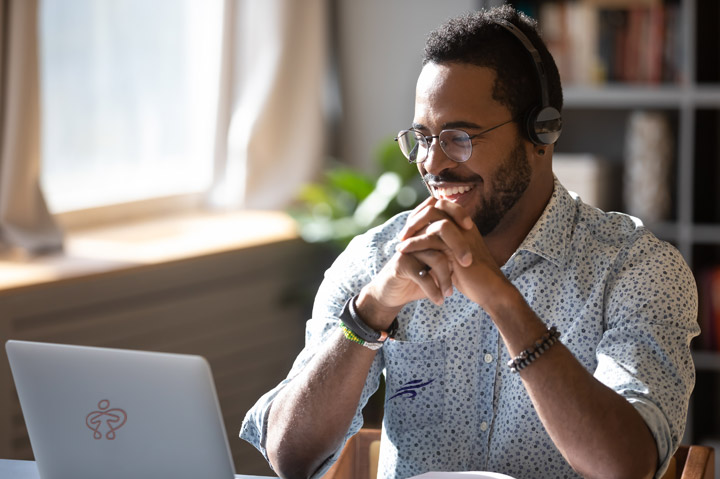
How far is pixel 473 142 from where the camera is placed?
151 cm

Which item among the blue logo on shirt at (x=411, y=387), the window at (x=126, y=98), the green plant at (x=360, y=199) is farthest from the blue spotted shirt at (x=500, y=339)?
the window at (x=126, y=98)

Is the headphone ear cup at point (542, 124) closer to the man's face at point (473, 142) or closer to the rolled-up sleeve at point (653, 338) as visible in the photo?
the man's face at point (473, 142)

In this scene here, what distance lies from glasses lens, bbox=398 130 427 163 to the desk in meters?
0.55

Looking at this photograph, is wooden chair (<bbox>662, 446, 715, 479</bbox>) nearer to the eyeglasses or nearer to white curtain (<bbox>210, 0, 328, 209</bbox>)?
the eyeglasses

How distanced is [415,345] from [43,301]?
3.74 feet

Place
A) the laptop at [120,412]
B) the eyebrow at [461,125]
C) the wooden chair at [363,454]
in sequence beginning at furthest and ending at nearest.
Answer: the wooden chair at [363,454]
the eyebrow at [461,125]
the laptop at [120,412]

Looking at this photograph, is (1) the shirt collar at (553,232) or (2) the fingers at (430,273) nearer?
(2) the fingers at (430,273)

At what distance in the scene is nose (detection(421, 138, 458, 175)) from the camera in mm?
1508

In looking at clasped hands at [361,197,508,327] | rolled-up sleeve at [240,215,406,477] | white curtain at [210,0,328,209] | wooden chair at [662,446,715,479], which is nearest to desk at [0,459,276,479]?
rolled-up sleeve at [240,215,406,477]

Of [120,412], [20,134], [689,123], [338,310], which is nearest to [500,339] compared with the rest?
[338,310]

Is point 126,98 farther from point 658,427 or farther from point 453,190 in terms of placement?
point 658,427

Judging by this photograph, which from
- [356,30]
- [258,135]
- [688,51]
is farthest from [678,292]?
[356,30]

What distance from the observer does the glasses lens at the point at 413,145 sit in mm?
1529

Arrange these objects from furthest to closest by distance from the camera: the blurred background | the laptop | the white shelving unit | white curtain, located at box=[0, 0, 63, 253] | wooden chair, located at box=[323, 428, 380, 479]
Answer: the white shelving unit < the blurred background < white curtain, located at box=[0, 0, 63, 253] < wooden chair, located at box=[323, 428, 380, 479] < the laptop
